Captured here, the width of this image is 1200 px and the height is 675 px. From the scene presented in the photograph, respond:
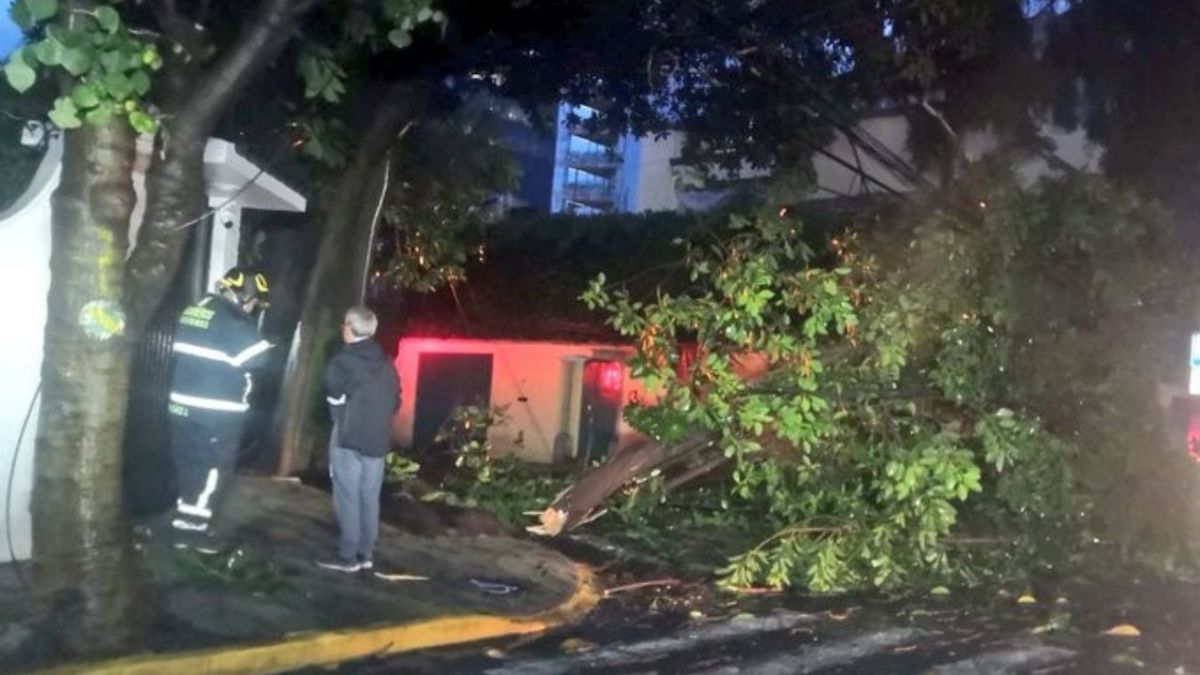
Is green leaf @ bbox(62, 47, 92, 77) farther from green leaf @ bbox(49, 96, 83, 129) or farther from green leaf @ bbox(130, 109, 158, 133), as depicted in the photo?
green leaf @ bbox(130, 109, 158, 133)

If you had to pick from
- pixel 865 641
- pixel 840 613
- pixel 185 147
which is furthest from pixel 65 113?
pixel 840 613

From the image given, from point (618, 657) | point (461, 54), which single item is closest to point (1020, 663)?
point (618, 657)

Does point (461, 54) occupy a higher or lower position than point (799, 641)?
higher

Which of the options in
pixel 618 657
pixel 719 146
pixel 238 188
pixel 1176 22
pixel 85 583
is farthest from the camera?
pixel 719 146

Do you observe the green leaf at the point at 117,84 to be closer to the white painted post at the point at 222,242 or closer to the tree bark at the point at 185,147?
the tree bark at the point at 185,147

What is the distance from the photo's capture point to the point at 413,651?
8930 millimetres

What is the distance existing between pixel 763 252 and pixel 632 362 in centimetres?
145

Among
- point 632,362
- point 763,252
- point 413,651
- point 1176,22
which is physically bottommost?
point 413,651

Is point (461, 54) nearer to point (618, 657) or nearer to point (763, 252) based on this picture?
point (763, 252)

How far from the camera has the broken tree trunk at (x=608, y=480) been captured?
13953mm

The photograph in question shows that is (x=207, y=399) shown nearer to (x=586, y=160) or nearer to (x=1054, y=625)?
(x=1054, y=625)

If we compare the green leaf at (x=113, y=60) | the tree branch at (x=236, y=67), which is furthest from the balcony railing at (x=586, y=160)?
the green leaf at (x=113, y=60)

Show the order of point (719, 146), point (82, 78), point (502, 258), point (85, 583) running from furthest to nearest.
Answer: point (502, 258) → point (719, 146) → point (85, 583) → point (82, 78)

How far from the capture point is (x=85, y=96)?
7336 millimetres
